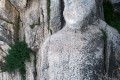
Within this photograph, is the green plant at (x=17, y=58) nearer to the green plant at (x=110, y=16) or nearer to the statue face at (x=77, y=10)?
the green plant at (x=110, y=16)

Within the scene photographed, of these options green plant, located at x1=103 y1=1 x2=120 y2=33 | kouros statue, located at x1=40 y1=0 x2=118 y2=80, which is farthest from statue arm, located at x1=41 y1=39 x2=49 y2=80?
green plant, located at x1=103 y1=1 x2=120 y2=33

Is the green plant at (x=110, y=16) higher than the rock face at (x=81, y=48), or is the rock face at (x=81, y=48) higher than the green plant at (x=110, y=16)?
the green plant at (x=110, y=16)

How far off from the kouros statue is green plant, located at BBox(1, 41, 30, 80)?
232 centimetres

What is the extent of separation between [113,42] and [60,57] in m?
0.74

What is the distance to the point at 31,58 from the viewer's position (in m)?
7.57

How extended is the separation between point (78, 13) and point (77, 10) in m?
0.04

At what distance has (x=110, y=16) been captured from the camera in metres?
6.81

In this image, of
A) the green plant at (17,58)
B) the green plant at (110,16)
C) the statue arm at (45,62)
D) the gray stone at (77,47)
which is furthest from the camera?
the green plant at (17,58)

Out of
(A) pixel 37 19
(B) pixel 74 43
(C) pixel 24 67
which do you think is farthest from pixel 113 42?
(C) pixel 24 67

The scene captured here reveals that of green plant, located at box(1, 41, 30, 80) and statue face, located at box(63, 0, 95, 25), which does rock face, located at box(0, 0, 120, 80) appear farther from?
green plant, located at box(1, 41, 30, 80)

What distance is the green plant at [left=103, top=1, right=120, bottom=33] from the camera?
670cm

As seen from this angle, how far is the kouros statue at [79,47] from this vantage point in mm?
5005

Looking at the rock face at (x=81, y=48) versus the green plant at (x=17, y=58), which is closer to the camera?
the rock face at (x=81, y=48)

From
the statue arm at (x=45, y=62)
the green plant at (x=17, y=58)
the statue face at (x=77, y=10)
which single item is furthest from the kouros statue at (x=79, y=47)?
the green plant at (x=17, y=58)
